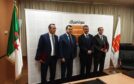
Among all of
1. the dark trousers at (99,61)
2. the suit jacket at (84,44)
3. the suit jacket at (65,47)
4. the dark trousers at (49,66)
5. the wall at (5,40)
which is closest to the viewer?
the wall at (5,40)

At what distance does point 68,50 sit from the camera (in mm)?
→ 3826

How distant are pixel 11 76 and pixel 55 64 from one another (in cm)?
126

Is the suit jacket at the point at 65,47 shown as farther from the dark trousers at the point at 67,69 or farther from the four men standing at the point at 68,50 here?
the dark trousers at the point at 67,69

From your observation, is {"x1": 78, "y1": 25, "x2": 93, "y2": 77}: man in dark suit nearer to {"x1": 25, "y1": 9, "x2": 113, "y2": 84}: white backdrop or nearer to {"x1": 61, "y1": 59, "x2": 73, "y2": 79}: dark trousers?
{"x1": 25, "y1": 9, "x2": 113, "y2": 84}: white backdrop

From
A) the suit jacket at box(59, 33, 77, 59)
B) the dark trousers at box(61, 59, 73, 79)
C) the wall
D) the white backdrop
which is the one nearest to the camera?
the wall

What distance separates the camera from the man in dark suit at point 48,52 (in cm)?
355

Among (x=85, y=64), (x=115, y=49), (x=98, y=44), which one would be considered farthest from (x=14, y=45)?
(x=115, y=49)

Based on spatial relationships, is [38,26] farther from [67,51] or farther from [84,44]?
[84,44]

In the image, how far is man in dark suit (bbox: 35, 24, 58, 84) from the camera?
355 centimetres

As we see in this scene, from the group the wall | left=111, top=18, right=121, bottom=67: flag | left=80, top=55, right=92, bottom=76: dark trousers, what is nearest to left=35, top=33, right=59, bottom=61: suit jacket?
the wall

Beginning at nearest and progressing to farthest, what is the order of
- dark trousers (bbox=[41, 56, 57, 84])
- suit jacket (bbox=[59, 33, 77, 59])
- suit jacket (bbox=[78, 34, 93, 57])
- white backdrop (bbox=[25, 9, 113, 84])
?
white backdrop (bbox=[25, 9, 113, 84])
dark trousers (bbox=[41, 56, 57, 84])
suit jacket (bbox=[59, 33, 77, 59])
suit jacket (bbox=[78, 34, 93, 57])

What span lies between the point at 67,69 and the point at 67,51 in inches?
22.9

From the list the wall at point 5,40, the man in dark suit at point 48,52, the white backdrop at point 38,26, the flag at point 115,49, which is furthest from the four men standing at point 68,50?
the wall at point 5,40

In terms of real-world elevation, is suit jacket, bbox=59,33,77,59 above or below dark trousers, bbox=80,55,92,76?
above
